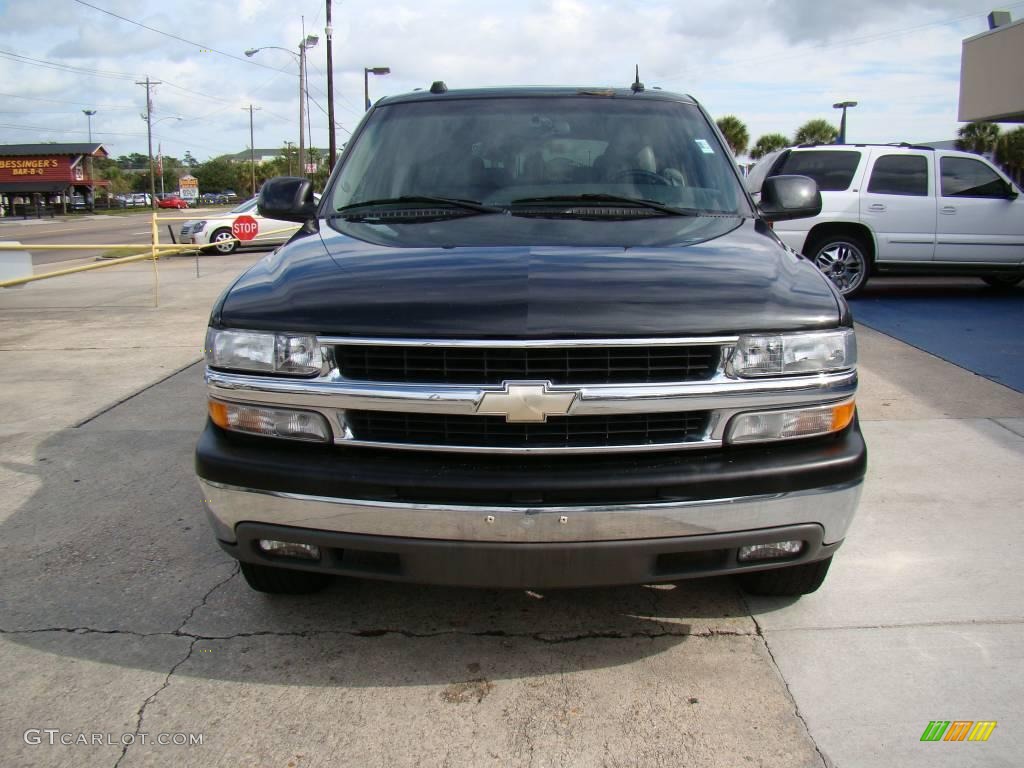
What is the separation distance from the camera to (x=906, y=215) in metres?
10.9

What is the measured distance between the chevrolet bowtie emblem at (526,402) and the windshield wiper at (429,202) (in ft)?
4.10

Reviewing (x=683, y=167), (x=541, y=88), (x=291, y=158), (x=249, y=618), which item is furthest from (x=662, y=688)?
(x=291, y=158)

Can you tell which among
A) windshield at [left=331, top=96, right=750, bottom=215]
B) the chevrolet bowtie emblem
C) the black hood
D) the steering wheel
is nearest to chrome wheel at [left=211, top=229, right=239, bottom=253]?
windshield at [left=331, top=96, right=750, bottom=215]

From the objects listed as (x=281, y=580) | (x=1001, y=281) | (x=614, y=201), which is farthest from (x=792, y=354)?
(x=1001, y=281)

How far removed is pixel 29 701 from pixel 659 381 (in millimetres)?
2159

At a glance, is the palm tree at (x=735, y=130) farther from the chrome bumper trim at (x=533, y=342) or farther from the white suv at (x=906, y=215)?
Result: the chrome bumper trim at (x=533, y=342)

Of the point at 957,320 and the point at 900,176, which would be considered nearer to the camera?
the point at 957,320

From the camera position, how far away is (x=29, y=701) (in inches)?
109

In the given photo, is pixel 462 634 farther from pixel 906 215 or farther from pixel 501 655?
pixel 906 215

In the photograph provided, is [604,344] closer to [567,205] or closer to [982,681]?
[567,205]

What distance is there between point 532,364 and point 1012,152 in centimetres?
4404

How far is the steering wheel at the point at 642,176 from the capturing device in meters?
3.82

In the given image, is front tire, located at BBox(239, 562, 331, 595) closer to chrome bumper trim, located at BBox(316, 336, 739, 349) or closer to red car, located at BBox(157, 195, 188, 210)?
chrome bumper trim, located at BBox(316, 336, 739, 349)

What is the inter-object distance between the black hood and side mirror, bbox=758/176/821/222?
910 millimetres
